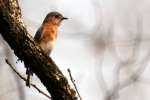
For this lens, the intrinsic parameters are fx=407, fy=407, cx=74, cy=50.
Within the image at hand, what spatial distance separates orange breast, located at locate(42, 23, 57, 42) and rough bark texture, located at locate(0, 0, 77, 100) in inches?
129

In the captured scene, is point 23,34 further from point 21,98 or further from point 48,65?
point 21,98

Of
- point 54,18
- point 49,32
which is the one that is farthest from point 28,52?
point 54,18

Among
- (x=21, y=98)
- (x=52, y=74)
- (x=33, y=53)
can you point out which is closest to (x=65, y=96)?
(x=52, y=74)

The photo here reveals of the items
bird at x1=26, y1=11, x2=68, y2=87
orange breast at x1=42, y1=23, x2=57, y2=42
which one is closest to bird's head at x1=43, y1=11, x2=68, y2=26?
bird at x1=26, y1=11, x2=68, y2=87

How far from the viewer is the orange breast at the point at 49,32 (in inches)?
253

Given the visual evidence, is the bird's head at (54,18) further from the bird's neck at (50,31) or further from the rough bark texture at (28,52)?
the rough bark texture at (28,52)

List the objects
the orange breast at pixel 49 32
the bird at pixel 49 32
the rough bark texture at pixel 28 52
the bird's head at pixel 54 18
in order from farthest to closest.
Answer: the bird's head at pixel 54 18
the orange breast at pixel 49 32
the bird at pixel 49 32
the rough bark texture at pixel 28 52

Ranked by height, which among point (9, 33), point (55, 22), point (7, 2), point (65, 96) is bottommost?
point (65, 96)

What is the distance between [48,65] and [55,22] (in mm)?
3953

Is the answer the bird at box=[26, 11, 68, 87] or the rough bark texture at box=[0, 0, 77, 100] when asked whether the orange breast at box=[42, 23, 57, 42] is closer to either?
the bird at box=[26, 11, 68, 87]

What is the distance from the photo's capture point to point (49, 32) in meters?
6.60

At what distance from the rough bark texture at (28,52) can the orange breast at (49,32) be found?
3.27 metres

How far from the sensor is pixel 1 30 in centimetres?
287

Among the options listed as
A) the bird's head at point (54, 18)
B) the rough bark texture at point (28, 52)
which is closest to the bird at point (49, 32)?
the bird's head at point (54, 18)
